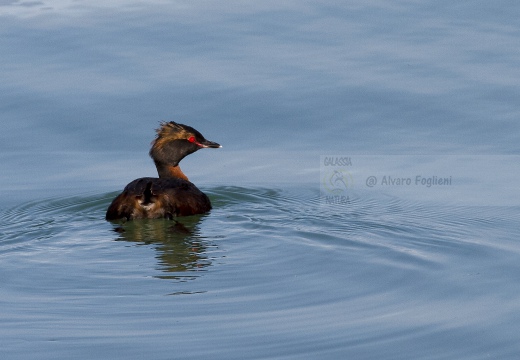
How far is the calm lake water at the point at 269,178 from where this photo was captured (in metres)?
7.89

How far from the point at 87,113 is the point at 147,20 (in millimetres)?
3596

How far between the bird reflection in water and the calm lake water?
4cm

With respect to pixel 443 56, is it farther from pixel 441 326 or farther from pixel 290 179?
pixel 441 326

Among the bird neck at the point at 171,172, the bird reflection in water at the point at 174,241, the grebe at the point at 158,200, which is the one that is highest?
the bird neck at the point at 171,172

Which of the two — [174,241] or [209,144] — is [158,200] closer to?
[174,241]

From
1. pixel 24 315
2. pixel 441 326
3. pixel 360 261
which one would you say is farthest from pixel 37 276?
pixel 441 326

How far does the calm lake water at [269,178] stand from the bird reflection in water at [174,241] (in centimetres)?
4

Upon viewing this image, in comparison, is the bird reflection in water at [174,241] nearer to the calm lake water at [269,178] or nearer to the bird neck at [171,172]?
the calm lake water at [269,178]

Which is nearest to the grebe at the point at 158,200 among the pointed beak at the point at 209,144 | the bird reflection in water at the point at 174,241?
the bird reflection in water at the point at 174,241

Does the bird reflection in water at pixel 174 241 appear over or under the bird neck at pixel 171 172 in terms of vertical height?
under

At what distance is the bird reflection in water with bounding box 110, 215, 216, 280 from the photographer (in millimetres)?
9508

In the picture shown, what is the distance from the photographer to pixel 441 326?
308 inches

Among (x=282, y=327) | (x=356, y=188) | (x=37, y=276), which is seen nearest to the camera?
(x=282, y=327)

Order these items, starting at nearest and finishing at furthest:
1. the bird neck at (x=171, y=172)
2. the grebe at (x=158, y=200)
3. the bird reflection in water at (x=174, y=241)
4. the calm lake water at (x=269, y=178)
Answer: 1. the calm lake water at (x=269, y=178)
2. the bird reflection in water at (x=174, y=241)
3. the grebe at (x=158, y=200)
4. the bird neck at (x=171, y=172)
